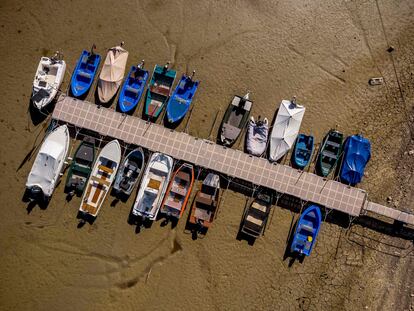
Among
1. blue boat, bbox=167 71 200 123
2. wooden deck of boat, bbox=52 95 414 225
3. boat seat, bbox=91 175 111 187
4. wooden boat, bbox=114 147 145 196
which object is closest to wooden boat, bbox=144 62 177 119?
blue boat, bbox=167 71 200 123

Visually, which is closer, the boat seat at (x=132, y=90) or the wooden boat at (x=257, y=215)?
the wooden boat at (x=257, y=215)

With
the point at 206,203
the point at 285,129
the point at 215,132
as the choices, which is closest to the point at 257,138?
the point at 285,129

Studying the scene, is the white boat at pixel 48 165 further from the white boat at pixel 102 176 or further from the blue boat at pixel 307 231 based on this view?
the blue boat at pixel 307 231

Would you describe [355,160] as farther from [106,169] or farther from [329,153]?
[106,169]

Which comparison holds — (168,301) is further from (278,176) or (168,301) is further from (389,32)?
(389,32)

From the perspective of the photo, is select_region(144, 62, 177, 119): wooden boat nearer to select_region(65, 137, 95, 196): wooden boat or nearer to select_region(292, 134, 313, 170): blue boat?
select_region(65, 137, 95, 196): wooden boat

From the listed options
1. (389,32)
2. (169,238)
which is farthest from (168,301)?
(389,32)

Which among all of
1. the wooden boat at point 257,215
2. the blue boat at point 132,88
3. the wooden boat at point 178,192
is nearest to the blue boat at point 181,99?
the blue boat at point 132,88
